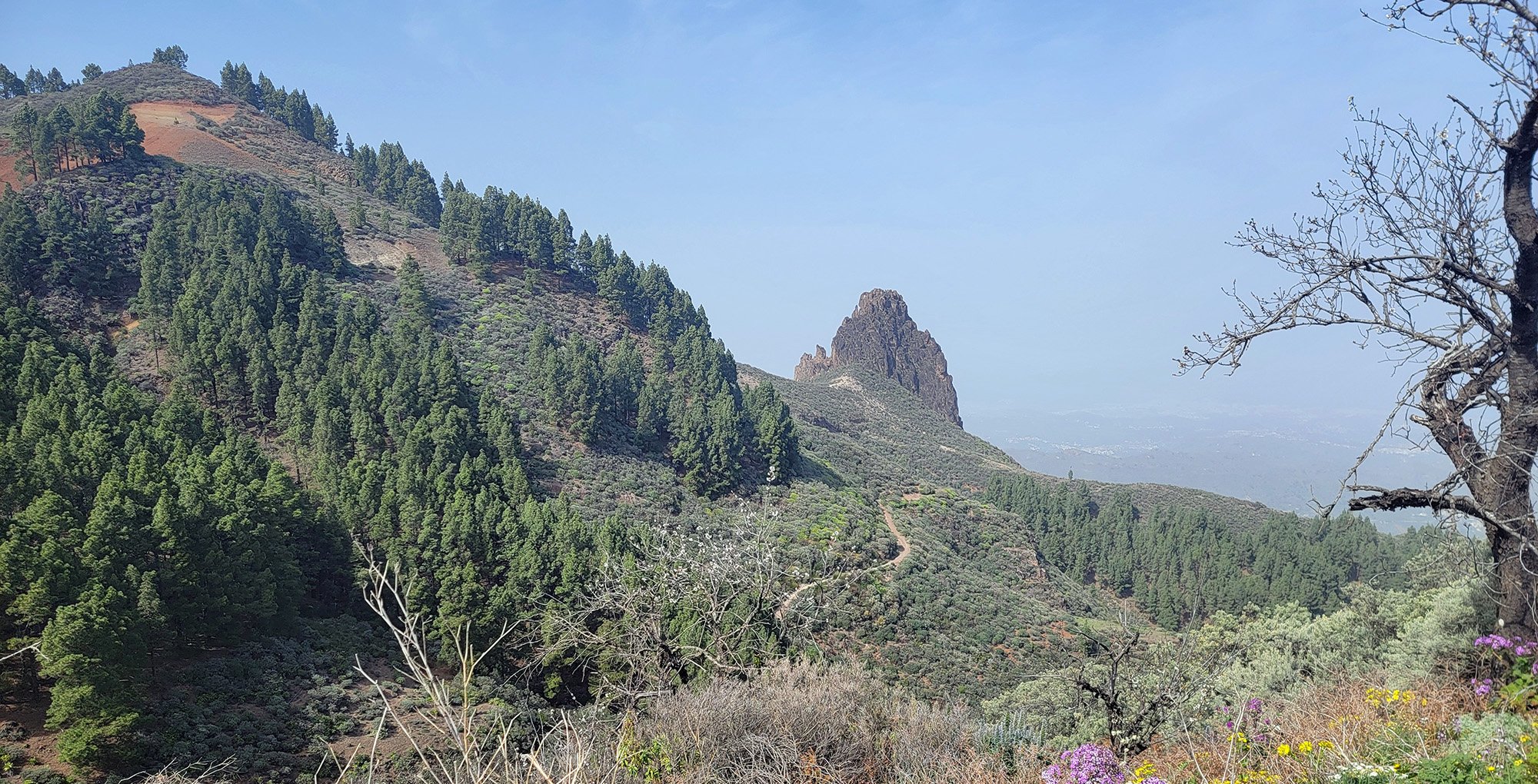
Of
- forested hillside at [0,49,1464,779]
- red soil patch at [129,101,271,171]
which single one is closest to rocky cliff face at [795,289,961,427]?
forested hillside at [0,49,1464,779]

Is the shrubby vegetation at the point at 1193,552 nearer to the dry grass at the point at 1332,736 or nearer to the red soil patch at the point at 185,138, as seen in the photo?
the dry grass at the point at 1332,736

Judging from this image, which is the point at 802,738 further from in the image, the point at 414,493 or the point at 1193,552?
the point at 1193,552

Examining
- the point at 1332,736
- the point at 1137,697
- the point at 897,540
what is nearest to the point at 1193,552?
the point at 897,540

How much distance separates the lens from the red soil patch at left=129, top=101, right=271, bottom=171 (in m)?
62.2

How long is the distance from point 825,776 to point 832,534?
97.9ft

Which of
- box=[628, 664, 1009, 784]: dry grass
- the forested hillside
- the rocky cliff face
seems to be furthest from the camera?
the rocky cliff face

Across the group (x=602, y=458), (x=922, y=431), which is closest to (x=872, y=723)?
(x=602, y=458)

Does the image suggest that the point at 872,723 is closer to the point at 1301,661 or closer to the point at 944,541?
the point at 1301,661

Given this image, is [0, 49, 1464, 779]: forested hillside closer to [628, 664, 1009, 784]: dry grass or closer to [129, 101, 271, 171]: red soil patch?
[129, 101, 271, 171]: red soil patch

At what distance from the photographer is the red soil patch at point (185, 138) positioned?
62.2m

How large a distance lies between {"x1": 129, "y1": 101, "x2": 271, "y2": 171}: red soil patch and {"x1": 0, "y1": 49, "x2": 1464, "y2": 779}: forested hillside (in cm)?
53

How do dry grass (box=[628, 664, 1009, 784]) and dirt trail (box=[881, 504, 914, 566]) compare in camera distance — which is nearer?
dry grass (box=[628, 664, 1009, 784])

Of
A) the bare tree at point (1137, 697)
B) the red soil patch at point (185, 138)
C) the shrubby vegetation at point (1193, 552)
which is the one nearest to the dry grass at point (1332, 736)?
the bare tree at point (1137, 697)

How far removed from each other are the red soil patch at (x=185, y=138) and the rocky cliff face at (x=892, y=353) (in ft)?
250
